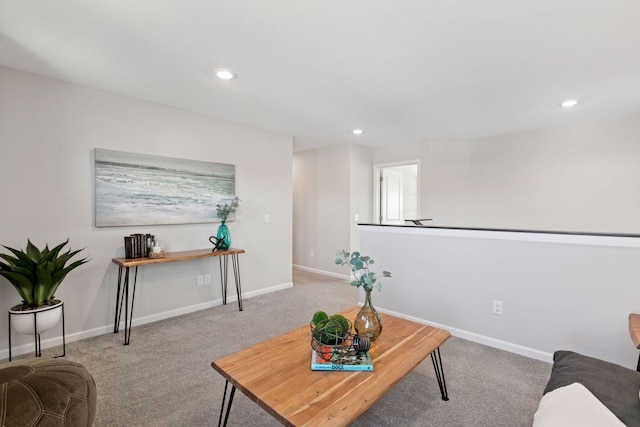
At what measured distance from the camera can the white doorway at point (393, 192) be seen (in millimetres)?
5434

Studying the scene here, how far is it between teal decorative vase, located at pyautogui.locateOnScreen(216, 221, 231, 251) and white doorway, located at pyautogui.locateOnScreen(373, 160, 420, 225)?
116 inches

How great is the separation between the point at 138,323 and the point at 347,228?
3181 millimetres

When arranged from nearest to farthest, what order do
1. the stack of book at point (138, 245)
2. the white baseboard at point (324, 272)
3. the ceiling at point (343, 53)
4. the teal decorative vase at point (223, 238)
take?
the ceiling at point (343, 53) < the stack of book at point (138, 245) < the teal decorative vase at point (223, 238) < the white baseboard at point (324, 272)

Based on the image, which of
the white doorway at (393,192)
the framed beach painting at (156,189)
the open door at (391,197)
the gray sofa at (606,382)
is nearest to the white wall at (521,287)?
the gray sofa at (606,382)

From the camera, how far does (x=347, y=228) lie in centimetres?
505

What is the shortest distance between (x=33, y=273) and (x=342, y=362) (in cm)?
236

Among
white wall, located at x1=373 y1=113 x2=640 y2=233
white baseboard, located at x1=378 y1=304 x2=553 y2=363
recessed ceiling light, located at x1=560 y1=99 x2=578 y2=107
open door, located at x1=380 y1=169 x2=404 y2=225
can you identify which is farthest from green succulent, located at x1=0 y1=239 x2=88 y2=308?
recessed ceiling light, located at x1=560 y1=99 x2=578 y2=107

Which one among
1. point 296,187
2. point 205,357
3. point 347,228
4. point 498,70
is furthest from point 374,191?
point 205,357

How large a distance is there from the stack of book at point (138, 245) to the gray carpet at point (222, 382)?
762mm

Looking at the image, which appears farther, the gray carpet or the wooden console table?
the wooden console table

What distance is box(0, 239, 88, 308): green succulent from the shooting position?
7.01 feet

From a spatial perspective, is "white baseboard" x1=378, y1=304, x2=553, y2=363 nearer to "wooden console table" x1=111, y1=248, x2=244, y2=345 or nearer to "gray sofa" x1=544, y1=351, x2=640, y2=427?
"gray sofa" x1=544, y1=351, x2=640, y2=427

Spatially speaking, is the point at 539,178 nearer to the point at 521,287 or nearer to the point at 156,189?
the point at 521,287

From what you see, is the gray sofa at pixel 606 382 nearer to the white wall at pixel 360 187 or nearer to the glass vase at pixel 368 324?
the glass vase at pixel 368 324
